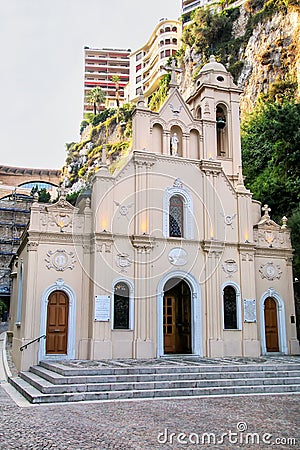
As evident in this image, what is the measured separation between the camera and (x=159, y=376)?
42.8 ft

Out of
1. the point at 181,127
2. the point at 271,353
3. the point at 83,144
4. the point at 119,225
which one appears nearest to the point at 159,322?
the point at 119,225

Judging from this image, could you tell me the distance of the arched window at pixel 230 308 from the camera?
19688 mm

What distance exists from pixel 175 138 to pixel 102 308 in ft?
27.4

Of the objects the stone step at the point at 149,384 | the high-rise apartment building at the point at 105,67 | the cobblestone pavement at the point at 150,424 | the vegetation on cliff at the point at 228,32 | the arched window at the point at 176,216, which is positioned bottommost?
the cobblestone pavement at the point at 150,424

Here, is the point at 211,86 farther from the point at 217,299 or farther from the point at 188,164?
the point at 217,299

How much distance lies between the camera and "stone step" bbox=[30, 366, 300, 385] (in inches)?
483

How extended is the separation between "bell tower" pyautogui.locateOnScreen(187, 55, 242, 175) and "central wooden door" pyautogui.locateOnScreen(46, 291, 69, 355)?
32.0ft

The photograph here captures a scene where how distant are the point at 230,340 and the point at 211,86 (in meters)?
11.9

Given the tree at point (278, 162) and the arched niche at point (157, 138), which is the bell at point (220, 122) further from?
the tree at point (278, 162)

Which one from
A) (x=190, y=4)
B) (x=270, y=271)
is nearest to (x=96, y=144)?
(x=190, y=4)

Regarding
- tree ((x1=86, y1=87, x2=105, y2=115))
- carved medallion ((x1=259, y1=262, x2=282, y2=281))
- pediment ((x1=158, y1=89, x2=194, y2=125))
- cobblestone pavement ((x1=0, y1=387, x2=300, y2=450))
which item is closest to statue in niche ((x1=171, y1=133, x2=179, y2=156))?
pediment ((x1=158, y1=89, x2=194, y2=125))

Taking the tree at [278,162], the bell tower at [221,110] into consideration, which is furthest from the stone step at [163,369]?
the bell tower at [221,110]

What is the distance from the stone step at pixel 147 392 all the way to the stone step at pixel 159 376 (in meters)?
0.57

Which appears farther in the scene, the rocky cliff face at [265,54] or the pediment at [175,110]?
the rocky cliff face at [265,54]
